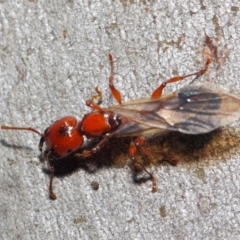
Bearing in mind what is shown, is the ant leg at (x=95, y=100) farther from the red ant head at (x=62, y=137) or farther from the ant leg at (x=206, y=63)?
the ant leg at (x=206, y=63)

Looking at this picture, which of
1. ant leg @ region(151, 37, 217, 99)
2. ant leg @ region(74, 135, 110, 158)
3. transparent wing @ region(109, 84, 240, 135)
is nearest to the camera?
transparent wing @ region(109, 84, 240, 135)

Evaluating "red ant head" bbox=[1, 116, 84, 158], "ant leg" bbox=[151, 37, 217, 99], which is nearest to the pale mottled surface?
"ant leg" bbox=[151, 37, 217, 99]

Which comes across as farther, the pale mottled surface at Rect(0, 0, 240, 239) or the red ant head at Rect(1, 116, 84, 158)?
the red ant head at Rect(1, 116, 84, 158)

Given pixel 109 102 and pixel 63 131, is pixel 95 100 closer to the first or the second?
pixel 109 102

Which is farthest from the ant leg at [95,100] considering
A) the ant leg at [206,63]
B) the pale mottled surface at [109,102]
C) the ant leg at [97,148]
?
the ant leg at [206,63]

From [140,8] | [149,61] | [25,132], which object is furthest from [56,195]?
[140,8]

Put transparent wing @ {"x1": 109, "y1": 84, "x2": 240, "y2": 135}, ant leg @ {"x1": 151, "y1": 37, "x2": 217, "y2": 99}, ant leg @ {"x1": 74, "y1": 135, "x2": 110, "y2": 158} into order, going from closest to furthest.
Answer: transparent wing @ {"x1": 109, "y1": 84, "x2": 240, "y2": 135}, ant leg @ {"x1": 151, "y1": 37, "x2": 217, "y2": 99}, ant leg @ {"x1": 74, "y1": 135, "x2": 110, "y2": 158}

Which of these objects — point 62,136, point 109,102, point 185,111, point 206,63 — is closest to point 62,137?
point 62,136

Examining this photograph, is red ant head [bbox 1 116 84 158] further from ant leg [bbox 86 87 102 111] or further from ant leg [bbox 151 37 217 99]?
ant leg [bbox 151 37 217 99]
